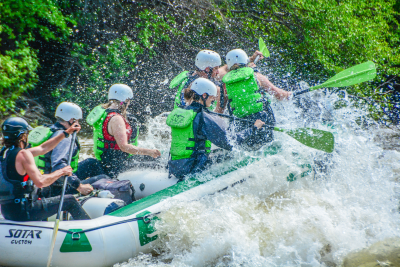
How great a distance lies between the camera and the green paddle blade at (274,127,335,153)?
4098 millimetres

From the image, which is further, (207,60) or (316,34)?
(316,34)

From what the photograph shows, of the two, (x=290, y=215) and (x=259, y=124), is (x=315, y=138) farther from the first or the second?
(x=290, y=215)

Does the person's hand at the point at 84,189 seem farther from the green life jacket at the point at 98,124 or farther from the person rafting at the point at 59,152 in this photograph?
the green life jacket at the point at 98,124

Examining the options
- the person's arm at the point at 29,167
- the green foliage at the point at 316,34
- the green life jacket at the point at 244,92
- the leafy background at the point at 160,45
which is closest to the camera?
A: the person's arm at the point at 29,167

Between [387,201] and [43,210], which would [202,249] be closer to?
[43,210]

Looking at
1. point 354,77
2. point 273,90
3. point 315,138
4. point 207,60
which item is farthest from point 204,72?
point 354,77

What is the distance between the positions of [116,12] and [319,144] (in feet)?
20.0

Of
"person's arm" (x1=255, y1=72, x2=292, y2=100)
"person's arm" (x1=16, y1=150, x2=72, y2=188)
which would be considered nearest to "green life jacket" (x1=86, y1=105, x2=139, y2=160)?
"person's arm" (x1=16, y1=150, x2=72, y2=188)

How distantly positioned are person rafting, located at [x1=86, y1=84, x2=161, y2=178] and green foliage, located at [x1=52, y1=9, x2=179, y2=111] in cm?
388

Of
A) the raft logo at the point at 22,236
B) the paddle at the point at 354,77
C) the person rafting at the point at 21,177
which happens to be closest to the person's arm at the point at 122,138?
the person rafting at the point at 21,177

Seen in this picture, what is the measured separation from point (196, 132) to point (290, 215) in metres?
1.30

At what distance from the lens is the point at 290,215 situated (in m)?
3.70

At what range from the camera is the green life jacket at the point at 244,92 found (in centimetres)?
433

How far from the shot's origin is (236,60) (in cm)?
462
